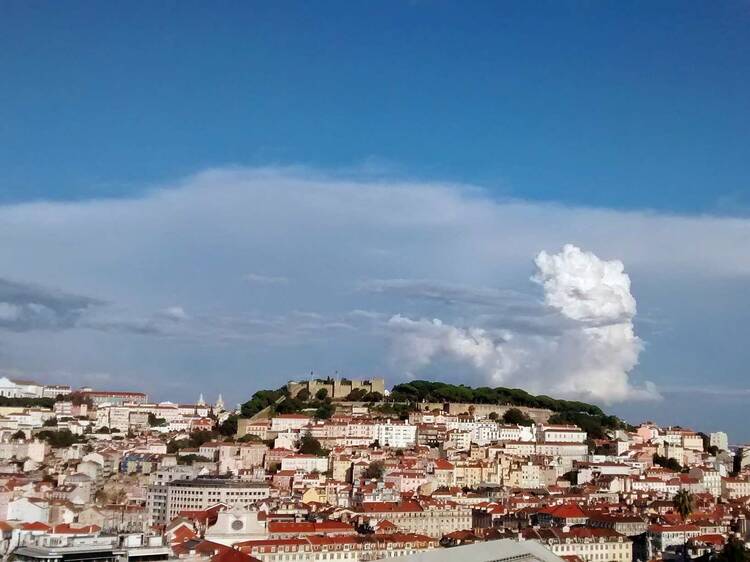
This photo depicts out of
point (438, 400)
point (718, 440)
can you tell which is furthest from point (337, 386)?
point (718, 440)

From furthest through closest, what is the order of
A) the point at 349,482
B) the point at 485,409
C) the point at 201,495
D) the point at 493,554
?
the point at 485,409, the point at 349,482, the point at 201,495, the point at 493,554

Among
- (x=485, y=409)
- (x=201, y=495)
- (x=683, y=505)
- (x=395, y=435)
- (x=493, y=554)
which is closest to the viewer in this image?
(x=493, y=554)

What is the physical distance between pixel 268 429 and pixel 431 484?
1711cm

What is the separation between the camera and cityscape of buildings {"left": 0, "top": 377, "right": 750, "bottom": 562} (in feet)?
125

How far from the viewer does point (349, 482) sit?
185ft

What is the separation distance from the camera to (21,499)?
144 feet

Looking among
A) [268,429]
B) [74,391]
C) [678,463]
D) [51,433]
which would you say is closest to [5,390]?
[74,391]

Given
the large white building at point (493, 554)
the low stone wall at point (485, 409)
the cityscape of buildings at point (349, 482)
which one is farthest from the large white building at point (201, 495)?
the low stone wall at point (485, 409)

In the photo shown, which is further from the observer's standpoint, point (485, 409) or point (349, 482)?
point (485, 409)

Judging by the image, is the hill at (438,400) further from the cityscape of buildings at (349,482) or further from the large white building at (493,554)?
the large white building at (493,554)

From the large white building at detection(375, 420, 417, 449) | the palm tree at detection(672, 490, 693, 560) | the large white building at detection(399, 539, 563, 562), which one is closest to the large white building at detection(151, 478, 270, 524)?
the large white building at detection(399, 539, 563, 562)

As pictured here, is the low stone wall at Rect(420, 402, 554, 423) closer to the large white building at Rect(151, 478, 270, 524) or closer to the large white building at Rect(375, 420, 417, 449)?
the large white building at Rect(375, 420, 417, 449)

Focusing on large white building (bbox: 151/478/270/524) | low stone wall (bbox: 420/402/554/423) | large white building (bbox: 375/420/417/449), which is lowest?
large white building (bbox: 151/478/270/524)

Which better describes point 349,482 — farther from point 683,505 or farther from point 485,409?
point 485,409
